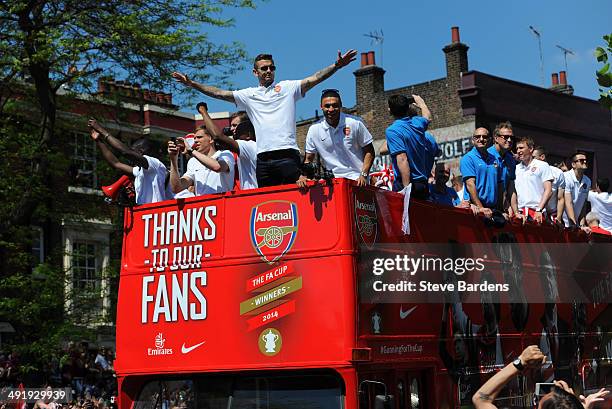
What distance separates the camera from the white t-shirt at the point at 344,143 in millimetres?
9352

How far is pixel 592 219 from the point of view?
49.1 feet

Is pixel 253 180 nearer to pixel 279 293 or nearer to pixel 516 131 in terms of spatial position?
pixel 279 293

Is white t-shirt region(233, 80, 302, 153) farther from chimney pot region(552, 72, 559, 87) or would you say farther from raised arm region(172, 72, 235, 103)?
chimney pot region(552, 72, 559, 87)

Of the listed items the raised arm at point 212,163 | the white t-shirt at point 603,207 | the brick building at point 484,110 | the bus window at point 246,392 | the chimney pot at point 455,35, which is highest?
the chimney pot at point 455,35

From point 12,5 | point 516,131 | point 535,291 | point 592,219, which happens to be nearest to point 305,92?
point 535,291

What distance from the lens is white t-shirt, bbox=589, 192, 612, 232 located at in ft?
51.9

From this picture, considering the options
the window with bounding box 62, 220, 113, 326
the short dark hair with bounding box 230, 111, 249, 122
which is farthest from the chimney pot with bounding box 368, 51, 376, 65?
the short dark hair with bounding box 230, 111, 249, 122

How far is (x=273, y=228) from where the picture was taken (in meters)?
8.02

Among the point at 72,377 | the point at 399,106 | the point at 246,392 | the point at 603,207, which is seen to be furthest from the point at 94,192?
the point at 246,392

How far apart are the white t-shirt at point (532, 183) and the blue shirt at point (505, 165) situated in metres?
1.38

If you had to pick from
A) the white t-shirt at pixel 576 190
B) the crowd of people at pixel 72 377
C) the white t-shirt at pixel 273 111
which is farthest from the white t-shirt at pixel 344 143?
the crowd of people at pixel 72 377

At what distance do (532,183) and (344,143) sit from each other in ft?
14.1

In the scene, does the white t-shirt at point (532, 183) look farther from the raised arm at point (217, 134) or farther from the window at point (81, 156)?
the window at point (81, 156)

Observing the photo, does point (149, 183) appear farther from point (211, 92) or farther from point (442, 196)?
point (442, 196)
